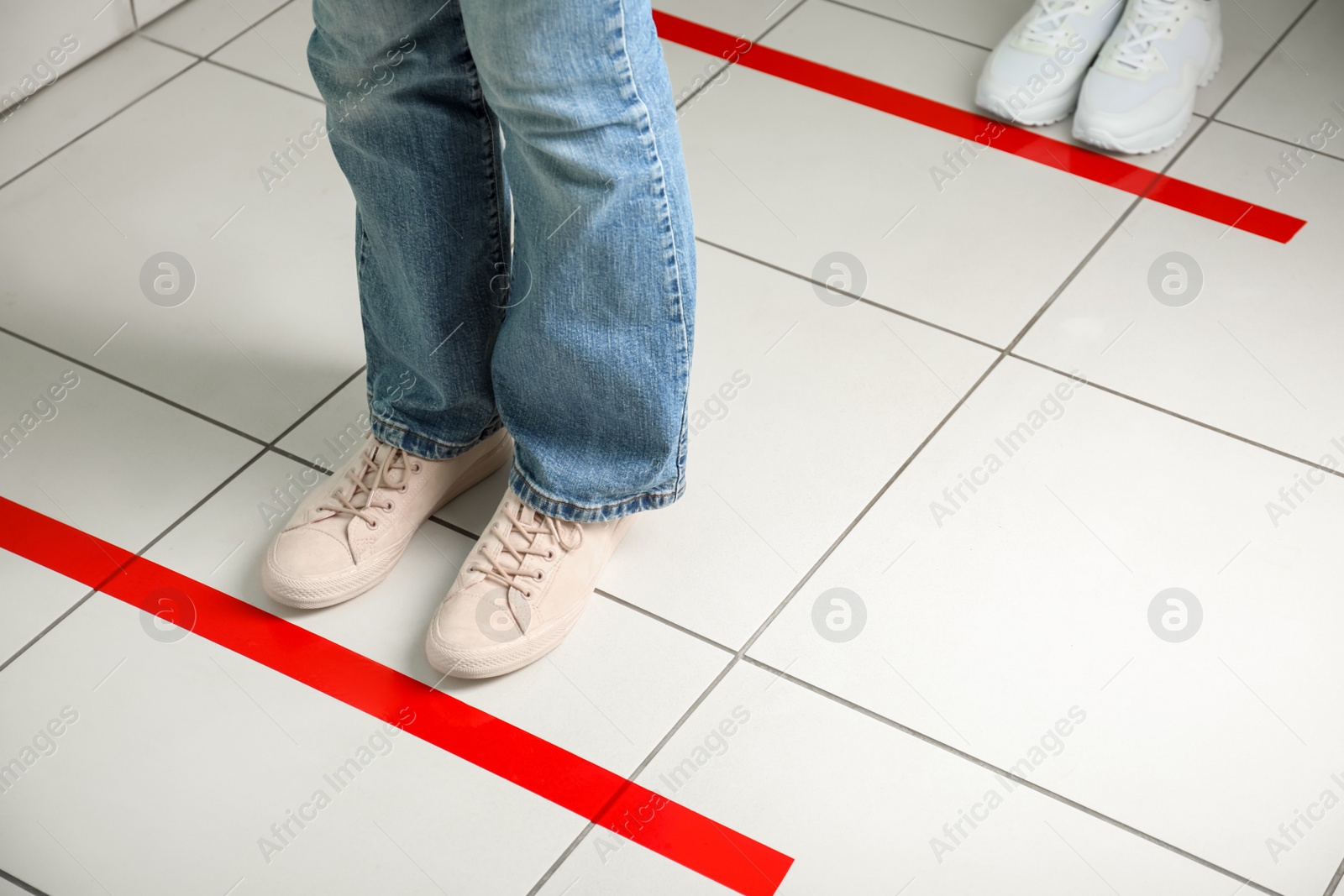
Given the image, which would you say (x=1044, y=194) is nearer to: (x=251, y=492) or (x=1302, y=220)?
(x=1302, y=220)

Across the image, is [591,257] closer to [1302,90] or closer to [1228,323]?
[1228,323]

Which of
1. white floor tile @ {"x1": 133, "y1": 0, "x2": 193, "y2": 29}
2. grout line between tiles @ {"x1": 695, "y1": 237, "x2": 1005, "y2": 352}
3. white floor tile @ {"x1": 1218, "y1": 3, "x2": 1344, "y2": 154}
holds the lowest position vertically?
white floor tile @ {"x1": 133, "y1": 0, "x2": 193, "y2": 29}

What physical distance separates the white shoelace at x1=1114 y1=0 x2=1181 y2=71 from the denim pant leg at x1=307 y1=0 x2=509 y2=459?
120 centimetres

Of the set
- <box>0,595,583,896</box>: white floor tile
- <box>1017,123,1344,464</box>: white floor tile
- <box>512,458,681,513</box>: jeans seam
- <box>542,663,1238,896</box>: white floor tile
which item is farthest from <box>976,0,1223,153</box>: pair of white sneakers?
<box>0,595,583,896</box>: white floor tile

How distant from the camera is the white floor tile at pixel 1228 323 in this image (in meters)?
1.56

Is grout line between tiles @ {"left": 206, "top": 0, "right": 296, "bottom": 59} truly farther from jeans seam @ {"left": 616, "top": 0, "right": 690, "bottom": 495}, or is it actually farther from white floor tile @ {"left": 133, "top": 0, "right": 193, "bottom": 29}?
jeans seam @ {"left": 616, "top": 0, "right": 690, "bottom": 495}

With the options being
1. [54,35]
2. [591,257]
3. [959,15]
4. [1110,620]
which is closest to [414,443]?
[591,257]

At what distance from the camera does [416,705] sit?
1.24 metres

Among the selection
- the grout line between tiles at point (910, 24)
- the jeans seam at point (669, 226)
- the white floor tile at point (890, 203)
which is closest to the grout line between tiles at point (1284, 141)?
the white floor tile at point (890, 203)

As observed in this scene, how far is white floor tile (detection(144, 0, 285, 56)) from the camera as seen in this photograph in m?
2.13

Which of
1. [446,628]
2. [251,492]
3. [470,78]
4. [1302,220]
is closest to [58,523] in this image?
[251,492]

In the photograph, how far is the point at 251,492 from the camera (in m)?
1.44

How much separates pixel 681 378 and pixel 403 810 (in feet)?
1.62

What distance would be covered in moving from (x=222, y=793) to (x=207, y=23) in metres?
1.54
